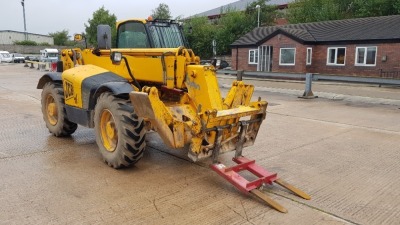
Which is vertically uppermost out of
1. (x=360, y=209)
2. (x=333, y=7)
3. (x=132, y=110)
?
(x=333, y=7)

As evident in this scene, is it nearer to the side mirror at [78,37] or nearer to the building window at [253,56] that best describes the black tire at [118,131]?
the side mirror at [78,37]

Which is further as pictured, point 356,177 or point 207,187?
point 356,177

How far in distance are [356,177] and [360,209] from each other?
1.11 meters

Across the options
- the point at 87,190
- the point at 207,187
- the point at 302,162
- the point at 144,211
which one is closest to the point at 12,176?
the point at 87,190

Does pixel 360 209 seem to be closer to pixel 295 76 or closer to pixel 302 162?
pixel 302 162

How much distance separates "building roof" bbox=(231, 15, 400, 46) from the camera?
71.6 feet

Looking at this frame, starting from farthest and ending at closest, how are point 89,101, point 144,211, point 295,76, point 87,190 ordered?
point 295,76 < point 89,101 < point 87,190 < point 144,211

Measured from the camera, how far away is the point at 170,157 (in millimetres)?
5871

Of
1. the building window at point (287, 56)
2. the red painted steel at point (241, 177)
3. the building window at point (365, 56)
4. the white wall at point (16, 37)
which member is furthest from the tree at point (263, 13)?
the white wall at point (16, 37)

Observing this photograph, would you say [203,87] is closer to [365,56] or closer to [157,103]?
[157,103]

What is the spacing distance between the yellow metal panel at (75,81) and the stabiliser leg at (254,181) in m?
2.61

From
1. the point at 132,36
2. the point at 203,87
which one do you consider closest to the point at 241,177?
the point at 203,87

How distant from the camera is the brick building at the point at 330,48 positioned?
21.6 meters

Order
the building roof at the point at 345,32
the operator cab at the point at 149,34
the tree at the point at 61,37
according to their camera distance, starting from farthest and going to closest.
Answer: the tree at the point at 61,37 → the building roof at the point at 345,32 → the operator cab at the point at 149,34
